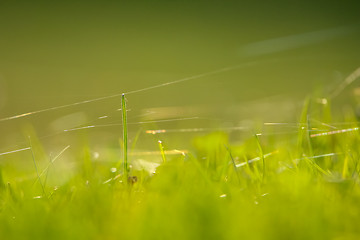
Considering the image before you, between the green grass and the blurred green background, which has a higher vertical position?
the blurred green background

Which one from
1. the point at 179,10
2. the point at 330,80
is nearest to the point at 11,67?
the point at 179,10

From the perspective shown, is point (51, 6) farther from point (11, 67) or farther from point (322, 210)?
A: point (322, 210)

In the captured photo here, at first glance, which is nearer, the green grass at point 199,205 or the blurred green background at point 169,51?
the green grass at point 199,205

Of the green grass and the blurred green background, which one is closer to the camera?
the green grass

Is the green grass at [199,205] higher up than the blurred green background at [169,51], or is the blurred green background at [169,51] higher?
the blurred green background at [169,51]
